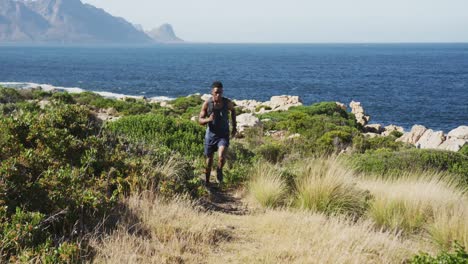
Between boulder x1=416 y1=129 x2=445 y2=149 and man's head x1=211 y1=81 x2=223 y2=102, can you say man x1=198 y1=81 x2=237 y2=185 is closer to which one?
man's head x1=211 y1=81 x2=223 y2=102

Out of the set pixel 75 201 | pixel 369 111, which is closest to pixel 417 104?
pixel 369 111

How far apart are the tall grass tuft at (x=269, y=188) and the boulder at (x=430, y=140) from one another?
15.7 meters

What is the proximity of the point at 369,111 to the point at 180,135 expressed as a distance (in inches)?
1344

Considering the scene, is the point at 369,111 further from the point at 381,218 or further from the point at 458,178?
the point at 381,218

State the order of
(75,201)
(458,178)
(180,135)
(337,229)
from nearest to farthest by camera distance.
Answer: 1. (75,201)
2. (337,229)
3. (458,178)
4. (180,135)

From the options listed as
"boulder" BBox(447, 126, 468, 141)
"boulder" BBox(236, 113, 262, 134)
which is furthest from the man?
"boulder" BBox(447, 126, 468, 141)

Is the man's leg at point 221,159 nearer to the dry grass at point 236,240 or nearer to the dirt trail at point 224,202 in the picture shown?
the dirt trail at point 224,202

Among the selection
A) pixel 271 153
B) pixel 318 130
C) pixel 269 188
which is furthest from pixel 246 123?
pixel 269 188

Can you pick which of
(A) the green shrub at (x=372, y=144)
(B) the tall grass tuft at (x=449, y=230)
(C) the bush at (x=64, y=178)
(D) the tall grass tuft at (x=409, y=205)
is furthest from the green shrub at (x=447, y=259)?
(A) the green shrub at (x=372, y=144)

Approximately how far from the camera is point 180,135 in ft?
36.5

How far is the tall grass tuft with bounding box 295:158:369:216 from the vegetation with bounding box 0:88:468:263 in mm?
17

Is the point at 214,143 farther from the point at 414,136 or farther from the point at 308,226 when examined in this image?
the point at 414,136

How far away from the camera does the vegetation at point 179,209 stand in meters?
4.57

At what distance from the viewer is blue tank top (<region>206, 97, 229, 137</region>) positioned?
795 centimetres
